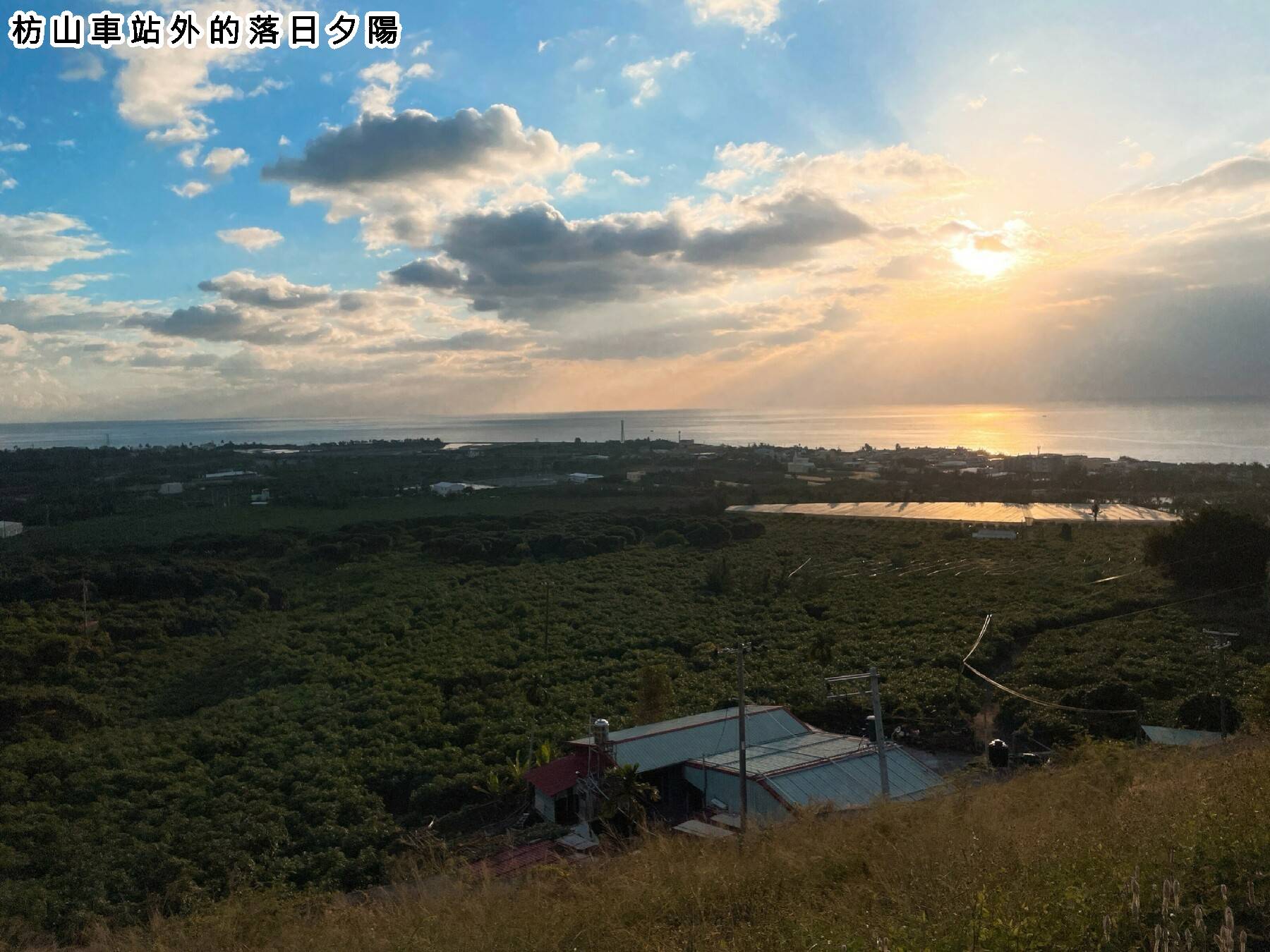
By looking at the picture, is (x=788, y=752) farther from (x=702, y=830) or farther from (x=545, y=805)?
(x=545, y=805)

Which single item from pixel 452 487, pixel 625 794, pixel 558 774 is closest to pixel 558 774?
pixel 558 774

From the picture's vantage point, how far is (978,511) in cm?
4331

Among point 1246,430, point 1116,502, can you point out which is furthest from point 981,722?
point 1246,430

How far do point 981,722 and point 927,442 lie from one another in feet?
407

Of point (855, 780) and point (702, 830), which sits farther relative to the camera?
point (855, 780)

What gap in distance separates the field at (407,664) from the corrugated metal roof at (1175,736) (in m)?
0.81

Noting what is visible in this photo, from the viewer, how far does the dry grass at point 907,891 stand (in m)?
3.55

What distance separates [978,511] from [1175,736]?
108 ft

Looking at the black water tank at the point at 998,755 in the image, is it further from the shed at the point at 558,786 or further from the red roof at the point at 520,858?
the red roof at the point at 520,858

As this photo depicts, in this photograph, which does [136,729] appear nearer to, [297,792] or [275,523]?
[297,792]

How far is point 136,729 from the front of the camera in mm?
15219

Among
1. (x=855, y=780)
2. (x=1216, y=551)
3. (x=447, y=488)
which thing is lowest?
(x=855, y=780)

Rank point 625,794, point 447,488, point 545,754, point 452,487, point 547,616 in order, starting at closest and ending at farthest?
point 625,794 → point 545,754 → point 547,616 → point 447,488 → point 452,487

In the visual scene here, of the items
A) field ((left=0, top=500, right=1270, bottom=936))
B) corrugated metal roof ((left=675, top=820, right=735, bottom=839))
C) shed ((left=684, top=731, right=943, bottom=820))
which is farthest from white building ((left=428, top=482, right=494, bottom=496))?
corrugated metal roof ((left=675, top=820, right=735, bottom=839))
